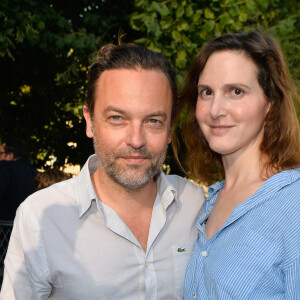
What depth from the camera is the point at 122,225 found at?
2186 mm

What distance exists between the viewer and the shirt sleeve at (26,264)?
6.70 feet

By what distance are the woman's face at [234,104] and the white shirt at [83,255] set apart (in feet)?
1.91

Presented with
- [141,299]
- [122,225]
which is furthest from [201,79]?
[141,299]

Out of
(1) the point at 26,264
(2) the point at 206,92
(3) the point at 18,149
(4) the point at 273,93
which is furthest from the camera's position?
(3) the point at 18,149

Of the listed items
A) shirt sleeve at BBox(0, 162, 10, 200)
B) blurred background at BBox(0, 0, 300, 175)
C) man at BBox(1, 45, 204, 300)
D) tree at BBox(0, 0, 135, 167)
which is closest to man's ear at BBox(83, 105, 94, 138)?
man at BBox(1, 45, 204, 300)

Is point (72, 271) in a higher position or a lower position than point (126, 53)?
lower

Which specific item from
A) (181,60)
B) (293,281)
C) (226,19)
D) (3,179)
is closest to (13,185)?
(3,179)

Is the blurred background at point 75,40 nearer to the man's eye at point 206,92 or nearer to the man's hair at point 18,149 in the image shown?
the man's hair at point 18,149

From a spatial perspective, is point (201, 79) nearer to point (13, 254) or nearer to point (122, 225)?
point (122, 225)

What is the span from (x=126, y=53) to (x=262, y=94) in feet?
2.52

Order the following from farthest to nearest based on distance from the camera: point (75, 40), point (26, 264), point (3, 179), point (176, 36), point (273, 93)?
point (3, 179) < point (75, 40) < point (176, 36) < point (273, 93) < point (26, 264)

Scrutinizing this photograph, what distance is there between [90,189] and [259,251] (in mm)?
918

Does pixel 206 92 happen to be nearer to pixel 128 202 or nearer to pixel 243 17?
pixel 128 202

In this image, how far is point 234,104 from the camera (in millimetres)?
2129
